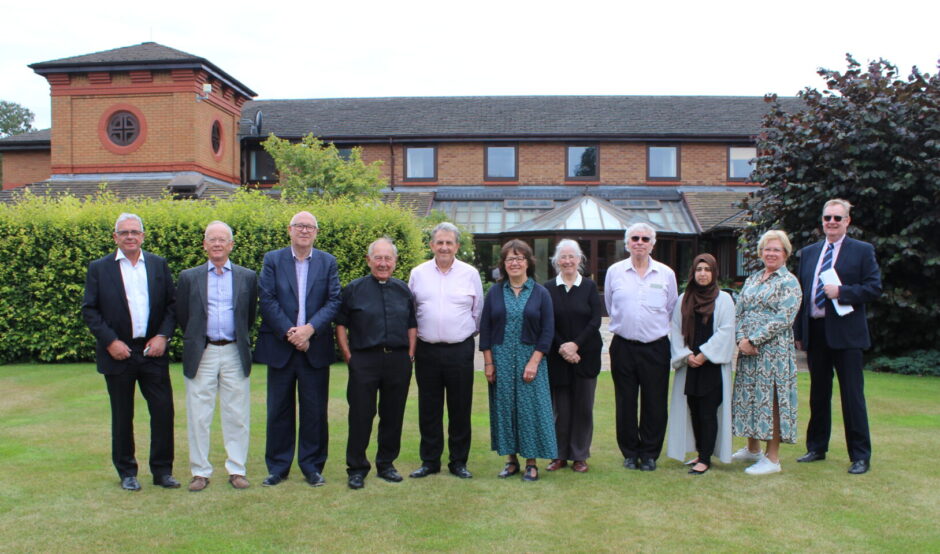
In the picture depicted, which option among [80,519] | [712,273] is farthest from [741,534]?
[80,519]

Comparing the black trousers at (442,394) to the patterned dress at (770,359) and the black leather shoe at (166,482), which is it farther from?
the patterned dress at (770,359)

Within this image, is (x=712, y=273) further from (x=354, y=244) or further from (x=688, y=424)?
(x=354, y=244)

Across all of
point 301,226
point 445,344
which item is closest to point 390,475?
point 445,344

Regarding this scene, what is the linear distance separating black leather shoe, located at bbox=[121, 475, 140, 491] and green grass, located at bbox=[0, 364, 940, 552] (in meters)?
0.08

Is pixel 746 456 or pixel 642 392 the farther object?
pixel 746 456

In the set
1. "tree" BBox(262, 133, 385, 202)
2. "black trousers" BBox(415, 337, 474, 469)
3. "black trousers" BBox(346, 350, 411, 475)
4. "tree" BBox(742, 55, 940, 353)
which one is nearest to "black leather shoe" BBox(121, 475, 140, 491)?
"black trousers" BBox(346, 350, 411, 475)

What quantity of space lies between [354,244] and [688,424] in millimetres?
7412

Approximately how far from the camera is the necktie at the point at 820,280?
19.7 feet

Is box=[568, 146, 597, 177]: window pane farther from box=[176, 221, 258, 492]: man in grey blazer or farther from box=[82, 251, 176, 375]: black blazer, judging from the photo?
box=[82, 251, 176, 375]: black blazer

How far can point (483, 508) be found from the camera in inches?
197

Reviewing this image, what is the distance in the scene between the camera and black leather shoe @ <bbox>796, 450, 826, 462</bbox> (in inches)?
246

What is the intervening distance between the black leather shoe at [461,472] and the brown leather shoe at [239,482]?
152cm

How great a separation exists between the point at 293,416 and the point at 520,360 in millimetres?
1753

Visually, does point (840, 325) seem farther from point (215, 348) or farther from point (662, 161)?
point (662, 161)
